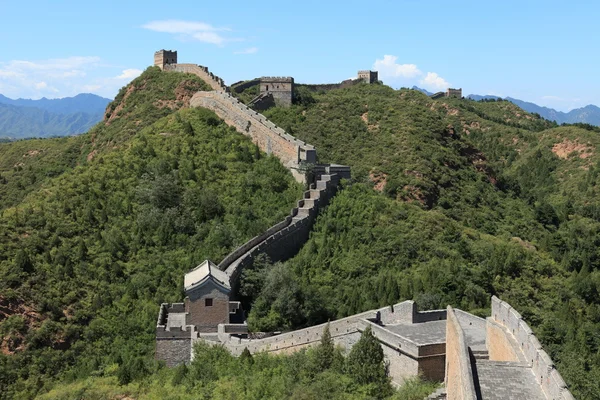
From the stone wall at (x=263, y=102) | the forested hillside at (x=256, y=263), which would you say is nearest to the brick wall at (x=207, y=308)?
the forested hillside at (x=256, y=263)

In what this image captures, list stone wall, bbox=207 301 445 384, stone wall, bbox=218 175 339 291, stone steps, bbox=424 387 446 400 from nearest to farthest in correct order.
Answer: stone steps, bbox=424 387 446 400 → stone wall, bbox=207 301 445 384 → stone wall, bbox=218 175 339 291

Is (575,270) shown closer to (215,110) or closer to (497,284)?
(497,284)

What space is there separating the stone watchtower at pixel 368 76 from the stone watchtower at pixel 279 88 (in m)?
18.5

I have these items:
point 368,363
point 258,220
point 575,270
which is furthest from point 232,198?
point 575,270

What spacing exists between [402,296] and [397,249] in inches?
222

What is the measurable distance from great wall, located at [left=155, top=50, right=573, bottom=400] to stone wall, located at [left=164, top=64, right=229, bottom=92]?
1150 centimetres

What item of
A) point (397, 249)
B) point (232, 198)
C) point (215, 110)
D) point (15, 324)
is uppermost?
point (215, 110)

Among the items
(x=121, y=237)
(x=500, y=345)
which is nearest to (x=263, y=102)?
(x=121, y=237)

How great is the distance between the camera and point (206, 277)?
2680 centimetres

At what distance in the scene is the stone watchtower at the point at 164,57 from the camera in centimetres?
6384

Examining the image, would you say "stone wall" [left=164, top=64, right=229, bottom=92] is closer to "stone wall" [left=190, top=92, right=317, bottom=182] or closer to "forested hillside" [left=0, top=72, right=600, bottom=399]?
"forested hillside" [left=0, top=72, right=600, bottom=399]

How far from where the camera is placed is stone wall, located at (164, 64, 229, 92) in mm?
56219

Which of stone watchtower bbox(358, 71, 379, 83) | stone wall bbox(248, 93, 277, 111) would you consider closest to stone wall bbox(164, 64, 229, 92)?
stone wall bbox(248, 93, 277, 111)

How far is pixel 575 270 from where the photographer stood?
44.6m
